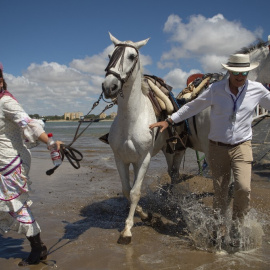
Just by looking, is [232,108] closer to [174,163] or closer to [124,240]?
[124,240]

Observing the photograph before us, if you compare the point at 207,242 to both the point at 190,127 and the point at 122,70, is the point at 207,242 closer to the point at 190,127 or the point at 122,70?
the point at 190,127

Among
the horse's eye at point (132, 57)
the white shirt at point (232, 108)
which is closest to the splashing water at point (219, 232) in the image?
the white shirt at point (232, 108)

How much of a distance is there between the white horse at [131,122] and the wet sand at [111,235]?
1.35ft

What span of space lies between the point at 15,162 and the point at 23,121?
1.51ft

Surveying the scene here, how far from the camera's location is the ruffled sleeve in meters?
3.19

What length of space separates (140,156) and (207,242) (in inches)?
53.8

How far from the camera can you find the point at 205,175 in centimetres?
853

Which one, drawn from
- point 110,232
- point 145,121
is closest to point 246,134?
point 145,121

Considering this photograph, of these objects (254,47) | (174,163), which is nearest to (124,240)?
(174,163)

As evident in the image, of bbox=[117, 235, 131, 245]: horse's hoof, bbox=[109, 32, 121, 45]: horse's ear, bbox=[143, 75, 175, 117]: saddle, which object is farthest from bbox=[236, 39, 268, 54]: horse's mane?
bbox=[117, 235, 131, 245]: horse's hoof

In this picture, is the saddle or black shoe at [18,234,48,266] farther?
the saddle

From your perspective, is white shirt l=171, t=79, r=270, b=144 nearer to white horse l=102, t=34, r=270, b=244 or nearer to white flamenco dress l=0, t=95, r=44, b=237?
white horse l=102, t=34, r=270, b=244

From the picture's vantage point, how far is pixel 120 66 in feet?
12.8

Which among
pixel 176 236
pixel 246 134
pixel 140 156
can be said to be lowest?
pixel 176 236
